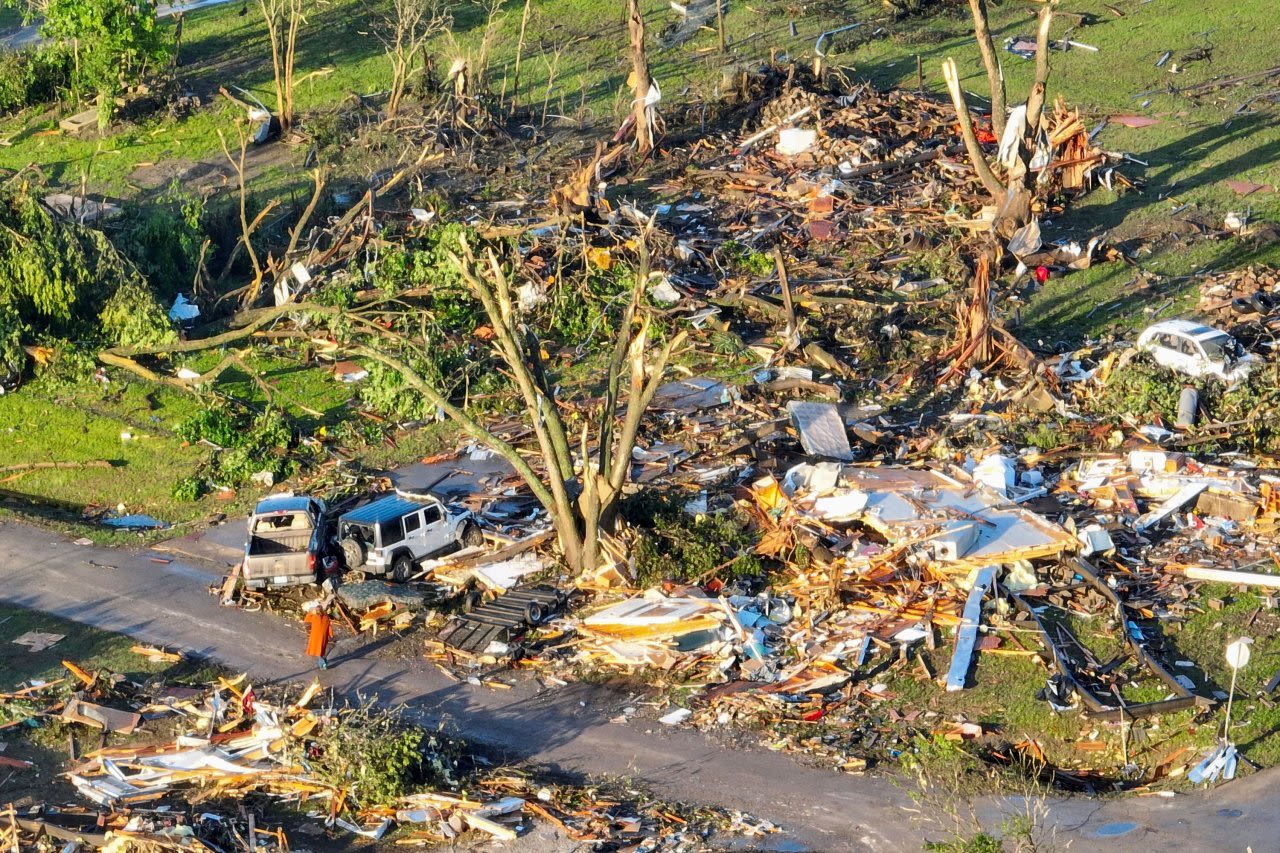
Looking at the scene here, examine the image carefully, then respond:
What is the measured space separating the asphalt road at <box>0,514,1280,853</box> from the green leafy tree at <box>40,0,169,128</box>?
20.8m

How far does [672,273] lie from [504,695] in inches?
475

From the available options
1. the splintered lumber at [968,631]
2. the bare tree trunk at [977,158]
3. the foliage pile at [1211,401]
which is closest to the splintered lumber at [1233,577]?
the splintered lumber at [968,631]

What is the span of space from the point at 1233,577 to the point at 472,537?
33.9ft

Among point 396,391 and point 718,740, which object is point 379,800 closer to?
point 718,740

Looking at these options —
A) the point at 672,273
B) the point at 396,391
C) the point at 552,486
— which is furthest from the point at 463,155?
the point at 552,486

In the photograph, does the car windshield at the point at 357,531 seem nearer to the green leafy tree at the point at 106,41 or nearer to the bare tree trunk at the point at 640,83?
the bare tree trunk at the point at 640,83

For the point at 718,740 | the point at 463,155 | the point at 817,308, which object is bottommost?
the point at 718,740

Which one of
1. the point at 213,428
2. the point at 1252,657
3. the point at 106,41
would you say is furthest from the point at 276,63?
the point at 1252,657

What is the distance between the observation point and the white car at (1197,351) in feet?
76.0

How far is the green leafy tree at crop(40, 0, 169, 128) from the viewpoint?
124ft

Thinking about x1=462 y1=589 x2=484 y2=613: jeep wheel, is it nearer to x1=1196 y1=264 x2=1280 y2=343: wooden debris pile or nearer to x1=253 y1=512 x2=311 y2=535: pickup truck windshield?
x1=253 y1=512 x2=311 y2=535: pickup truck windshield

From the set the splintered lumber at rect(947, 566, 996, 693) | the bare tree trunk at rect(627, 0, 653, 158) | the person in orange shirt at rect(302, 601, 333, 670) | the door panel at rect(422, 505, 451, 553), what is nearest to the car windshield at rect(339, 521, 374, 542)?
the door panel at rect(422, 505, 451, 553)

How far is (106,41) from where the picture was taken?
3788cm

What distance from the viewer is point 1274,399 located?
22.6 metres
